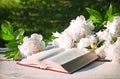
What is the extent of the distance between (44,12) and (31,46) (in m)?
2.89

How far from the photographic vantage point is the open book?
1.43 meters

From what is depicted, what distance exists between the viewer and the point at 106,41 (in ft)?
5.18

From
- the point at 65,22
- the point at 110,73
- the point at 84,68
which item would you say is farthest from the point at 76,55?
the point at 65,22

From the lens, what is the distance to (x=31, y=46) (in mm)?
1592

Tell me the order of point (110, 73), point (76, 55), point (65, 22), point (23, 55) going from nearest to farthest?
point (110, 73), point (76, 55), point (23, 55), point (65, 22)

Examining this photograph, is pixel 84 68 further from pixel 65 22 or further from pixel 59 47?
→ pixel 65 22

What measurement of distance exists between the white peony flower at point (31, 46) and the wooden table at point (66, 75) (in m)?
0.08

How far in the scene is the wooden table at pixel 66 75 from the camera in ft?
4.53

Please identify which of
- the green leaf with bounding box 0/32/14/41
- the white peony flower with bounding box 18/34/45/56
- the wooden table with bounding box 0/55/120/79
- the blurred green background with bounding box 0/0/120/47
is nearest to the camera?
the wooden table with bounding box 0/55/120/79

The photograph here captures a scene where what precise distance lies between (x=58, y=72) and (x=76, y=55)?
136mm

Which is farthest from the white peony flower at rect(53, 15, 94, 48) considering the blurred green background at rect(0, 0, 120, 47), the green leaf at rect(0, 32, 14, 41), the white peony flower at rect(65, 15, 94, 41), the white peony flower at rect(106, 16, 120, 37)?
the blurred green background at rect(0, 0, 120, 47)

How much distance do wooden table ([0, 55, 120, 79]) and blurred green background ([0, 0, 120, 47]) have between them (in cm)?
244

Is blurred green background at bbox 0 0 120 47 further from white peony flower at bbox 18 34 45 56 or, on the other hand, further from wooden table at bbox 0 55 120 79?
wooden table at bbox 0 55 120 79

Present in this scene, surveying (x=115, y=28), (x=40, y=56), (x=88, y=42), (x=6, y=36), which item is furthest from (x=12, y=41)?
(x=115, y=28)
